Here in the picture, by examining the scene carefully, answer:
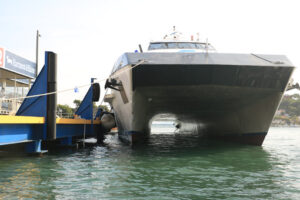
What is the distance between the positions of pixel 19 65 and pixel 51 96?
444 inches

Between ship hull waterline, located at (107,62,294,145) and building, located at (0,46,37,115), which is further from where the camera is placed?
building, located at (0,46,37,115)

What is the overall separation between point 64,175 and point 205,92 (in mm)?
8490

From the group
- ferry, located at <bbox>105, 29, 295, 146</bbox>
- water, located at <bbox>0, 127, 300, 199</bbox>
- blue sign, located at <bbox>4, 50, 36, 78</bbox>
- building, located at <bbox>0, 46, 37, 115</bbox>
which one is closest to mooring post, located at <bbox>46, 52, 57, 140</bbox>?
water, located at <bbox>0, 127, 300, 199</bbox>

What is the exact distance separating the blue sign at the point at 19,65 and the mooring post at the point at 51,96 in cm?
909

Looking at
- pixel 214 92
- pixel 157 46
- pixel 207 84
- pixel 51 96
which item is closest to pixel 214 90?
pixel 214 92

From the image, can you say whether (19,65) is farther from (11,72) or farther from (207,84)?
(207,84)

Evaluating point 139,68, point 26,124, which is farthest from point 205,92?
point 26,124

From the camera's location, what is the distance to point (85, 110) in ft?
55.8

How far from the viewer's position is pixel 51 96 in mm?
9875

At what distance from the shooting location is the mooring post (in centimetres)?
975

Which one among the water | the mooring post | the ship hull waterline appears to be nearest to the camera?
the water

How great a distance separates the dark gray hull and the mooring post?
3094 mm

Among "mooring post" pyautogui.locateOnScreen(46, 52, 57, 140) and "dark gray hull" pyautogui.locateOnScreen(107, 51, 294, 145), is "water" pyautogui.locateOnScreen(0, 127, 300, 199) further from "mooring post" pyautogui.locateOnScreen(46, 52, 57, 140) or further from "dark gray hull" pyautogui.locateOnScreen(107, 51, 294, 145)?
"dark gray hull" pyautogui.locateOnScreen(107, 51, 294, 145)

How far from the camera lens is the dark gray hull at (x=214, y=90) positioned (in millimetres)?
11727
